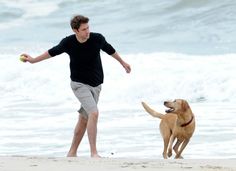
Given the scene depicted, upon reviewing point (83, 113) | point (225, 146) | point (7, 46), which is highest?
point (83, 113)

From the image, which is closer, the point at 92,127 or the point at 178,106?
the point at 92,127

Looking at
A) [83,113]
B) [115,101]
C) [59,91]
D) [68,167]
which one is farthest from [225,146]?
[59,91]

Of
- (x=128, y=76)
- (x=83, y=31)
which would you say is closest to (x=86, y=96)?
(x=83, y=31)

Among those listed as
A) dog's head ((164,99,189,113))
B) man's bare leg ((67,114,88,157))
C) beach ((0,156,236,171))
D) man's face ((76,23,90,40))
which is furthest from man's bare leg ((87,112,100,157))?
dog's head ((164,99,189,113))

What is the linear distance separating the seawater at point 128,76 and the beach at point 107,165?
2651 millimetres

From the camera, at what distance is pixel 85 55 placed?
802 cm

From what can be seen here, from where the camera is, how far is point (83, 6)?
28.2 meters

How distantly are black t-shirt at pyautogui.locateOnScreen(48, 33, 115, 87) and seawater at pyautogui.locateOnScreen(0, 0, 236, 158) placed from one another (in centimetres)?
233

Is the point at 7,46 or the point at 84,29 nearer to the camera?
the point at 84,29

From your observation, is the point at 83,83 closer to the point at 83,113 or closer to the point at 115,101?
the point at 83,113

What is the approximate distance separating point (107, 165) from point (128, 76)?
11.1 m

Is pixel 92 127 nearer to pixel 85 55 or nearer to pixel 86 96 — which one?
pixel 86 96

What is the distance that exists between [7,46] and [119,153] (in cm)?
1500

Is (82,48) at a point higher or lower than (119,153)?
higher
